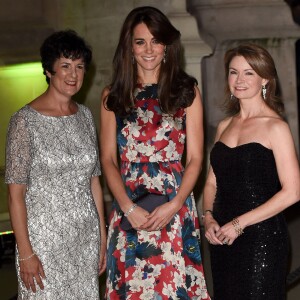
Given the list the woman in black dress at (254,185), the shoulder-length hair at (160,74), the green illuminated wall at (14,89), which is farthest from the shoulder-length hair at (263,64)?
the green illuminated wall at (14,89)

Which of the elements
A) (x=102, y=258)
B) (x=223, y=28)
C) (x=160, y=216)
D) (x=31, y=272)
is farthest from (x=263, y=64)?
(x=223, y=28)

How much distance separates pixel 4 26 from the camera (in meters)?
8.17

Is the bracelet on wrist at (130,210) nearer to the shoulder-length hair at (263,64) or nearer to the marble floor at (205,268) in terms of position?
the shoulder-length hair at (263,64)

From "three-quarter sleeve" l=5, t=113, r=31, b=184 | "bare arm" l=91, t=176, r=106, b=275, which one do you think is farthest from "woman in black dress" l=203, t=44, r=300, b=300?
"three-quarter sleeve" l=5, t=113, r=31, b=184

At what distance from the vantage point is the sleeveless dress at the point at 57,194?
4.32 m

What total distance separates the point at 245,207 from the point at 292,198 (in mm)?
257

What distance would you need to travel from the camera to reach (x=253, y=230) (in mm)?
4270

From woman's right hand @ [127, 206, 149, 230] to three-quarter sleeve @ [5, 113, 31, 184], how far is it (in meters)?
0.67

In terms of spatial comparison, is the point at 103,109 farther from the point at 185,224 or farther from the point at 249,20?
the point at 249,20

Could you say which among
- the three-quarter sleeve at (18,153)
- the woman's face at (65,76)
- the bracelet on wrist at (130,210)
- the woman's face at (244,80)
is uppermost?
the woman's face at (65,76)

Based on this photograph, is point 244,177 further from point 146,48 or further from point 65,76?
point 65,76

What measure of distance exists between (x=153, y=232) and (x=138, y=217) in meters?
0.14

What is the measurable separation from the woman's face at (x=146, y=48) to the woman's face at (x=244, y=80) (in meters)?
0.54

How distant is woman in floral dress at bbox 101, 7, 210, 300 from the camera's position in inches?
→ 185
